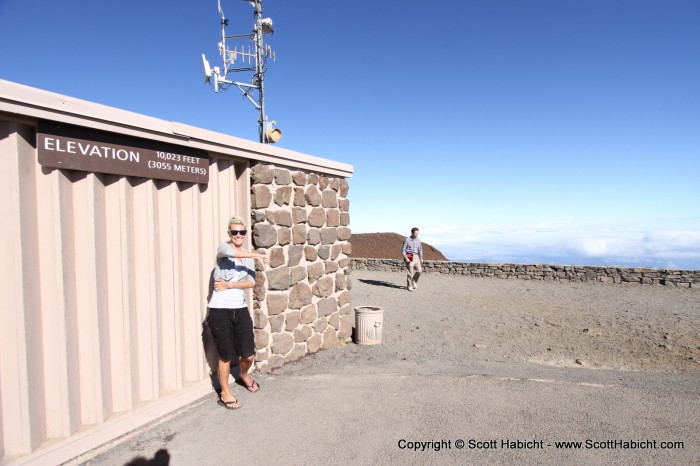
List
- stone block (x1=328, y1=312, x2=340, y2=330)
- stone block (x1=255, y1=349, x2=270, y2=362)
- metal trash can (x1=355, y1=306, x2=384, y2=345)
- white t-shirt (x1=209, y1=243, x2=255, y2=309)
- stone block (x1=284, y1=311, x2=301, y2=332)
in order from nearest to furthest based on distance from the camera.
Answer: white t-shirt (x1=209, y1=243, x2=255, y2=309) → stone block (x1=255, y1=349, x2=270, y2=362) → stone block (x1=284, y1=311, x2=301, y2=332) → stone block (x1=328, y1=312, x2=340, y2=330) → metal trash can (x1=355, y1=306, x2=384, y2=345)

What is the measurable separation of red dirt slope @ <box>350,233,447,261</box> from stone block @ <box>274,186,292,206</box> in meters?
17.2

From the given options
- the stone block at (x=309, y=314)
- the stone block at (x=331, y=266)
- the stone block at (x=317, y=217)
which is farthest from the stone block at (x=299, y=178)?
the stone block at (x=309, y=314)

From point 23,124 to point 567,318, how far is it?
9607 millimetres

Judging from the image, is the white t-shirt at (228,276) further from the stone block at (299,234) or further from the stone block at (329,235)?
the stone block at (329,235)

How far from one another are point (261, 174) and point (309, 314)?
202 cm

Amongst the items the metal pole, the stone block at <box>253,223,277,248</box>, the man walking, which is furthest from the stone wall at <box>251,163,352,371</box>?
the metal pole

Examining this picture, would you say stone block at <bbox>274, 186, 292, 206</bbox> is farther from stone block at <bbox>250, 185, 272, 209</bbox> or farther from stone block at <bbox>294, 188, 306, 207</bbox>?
stone block at <bbox>250, 185, 272, 209</bbox>

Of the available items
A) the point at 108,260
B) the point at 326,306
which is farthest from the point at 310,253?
the point at 108,260

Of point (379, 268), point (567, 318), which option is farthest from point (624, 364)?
point (379, 268)

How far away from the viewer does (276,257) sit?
15.9ft

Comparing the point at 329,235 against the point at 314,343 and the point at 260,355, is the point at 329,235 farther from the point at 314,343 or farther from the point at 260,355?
the point at 260,355

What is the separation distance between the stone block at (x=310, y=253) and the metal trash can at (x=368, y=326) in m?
1.31

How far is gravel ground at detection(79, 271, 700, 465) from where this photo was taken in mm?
3051

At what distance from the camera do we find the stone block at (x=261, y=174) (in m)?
4.61
